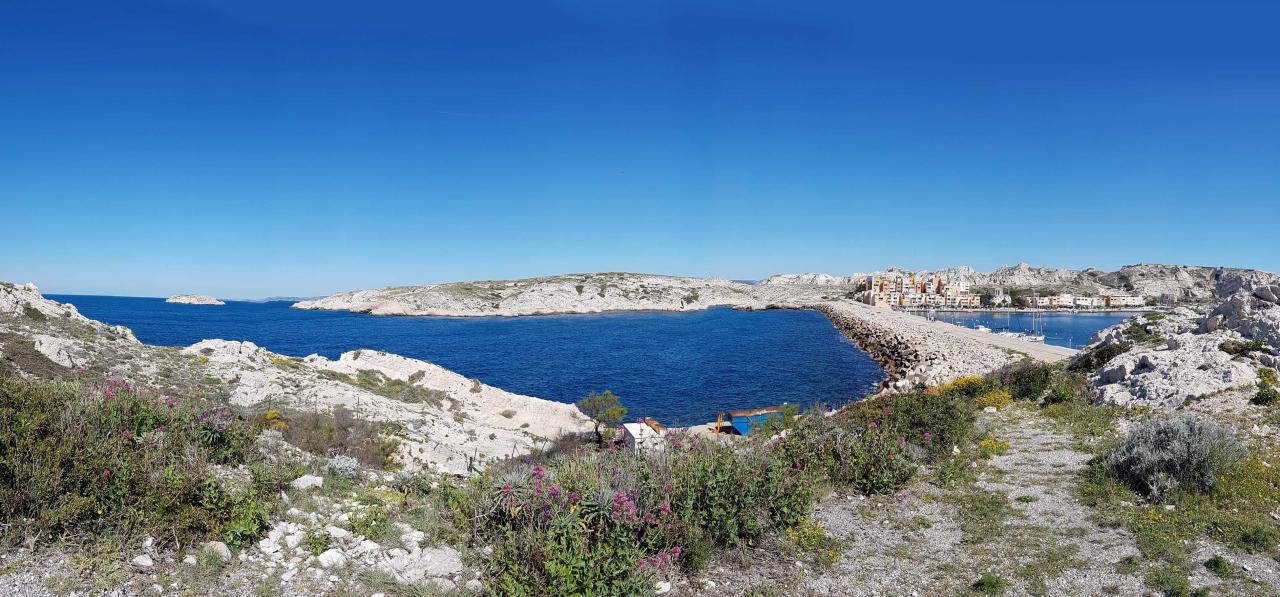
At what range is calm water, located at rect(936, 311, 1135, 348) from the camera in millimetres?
100688

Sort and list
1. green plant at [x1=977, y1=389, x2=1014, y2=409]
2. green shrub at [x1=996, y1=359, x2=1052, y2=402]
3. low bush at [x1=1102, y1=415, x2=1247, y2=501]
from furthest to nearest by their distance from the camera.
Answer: green shrub at [x1=996, y1=359, x2=1052, y2=402]
green plant at [x1=977, y1=389, x2=1014, y2=409]
low bush at [x1=1102, y1=415, x2=1247, y2=501]

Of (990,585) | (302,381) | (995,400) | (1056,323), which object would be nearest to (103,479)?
(990,585)

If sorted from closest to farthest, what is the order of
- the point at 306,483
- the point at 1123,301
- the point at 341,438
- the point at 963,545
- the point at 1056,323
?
the point at 963,545, the point at 306,483, the point at 341,438, the point at 1056,323, the point at 1123,301

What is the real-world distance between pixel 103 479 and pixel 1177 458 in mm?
15693

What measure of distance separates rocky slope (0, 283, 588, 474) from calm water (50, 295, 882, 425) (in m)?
13.8

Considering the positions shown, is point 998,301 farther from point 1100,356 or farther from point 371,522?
point 371,522

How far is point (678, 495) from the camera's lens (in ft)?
25.1

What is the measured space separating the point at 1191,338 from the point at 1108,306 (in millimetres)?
213367

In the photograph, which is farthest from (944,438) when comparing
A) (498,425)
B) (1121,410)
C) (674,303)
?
(674,303)

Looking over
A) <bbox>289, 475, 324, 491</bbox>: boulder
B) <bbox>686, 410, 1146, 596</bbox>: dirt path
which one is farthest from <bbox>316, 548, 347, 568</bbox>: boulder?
<bbox>686, 410, 1146, 596</bbox>: dirt path

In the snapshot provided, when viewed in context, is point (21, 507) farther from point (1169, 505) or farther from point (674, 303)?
point (674, 303)

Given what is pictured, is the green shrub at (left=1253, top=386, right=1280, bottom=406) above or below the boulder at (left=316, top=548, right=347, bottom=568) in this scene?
above

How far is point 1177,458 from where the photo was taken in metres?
9.70

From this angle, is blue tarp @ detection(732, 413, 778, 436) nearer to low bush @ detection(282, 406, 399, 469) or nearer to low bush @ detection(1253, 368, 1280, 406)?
low bush @ detection(1253, 368, 1280, 406)
